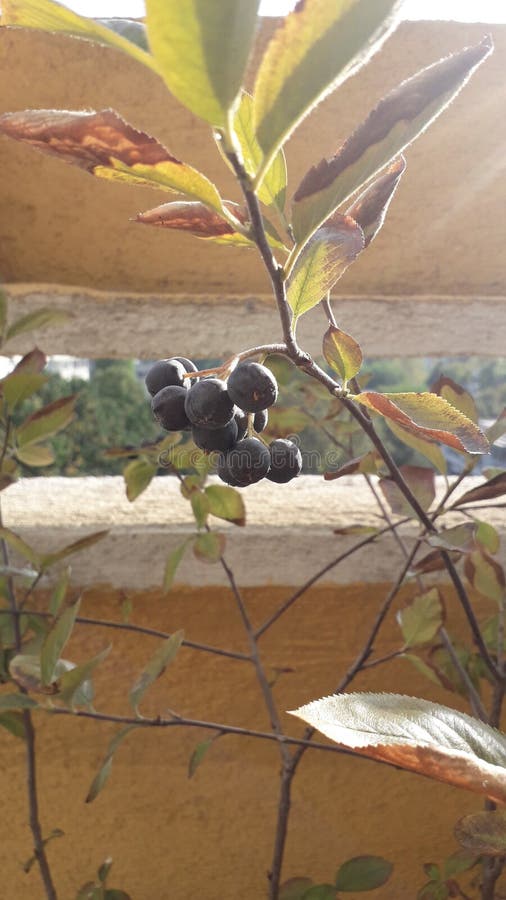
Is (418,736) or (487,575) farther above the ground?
(418,736)

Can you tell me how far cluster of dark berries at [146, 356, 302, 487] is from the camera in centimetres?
34

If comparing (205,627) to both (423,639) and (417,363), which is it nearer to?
(423,639)

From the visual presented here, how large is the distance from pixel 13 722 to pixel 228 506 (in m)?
0.38

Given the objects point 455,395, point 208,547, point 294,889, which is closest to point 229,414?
point 455,395

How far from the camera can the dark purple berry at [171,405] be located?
40 cm

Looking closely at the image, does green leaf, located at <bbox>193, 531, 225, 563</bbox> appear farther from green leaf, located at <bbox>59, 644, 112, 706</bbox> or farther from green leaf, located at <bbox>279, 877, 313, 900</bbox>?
green leaf, located at <bbox>279, 877, 313, 900</bbox>

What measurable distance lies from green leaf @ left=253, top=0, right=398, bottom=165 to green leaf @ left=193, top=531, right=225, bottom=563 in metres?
0.64

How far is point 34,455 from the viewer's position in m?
0.90

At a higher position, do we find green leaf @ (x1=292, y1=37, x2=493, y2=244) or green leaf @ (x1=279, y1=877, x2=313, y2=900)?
green leaf @ (x1=292, y1=37, x2=493, y2=244)

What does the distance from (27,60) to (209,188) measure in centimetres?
62

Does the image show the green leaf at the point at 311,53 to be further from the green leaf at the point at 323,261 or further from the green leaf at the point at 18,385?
the green leaf at the point at 18,385

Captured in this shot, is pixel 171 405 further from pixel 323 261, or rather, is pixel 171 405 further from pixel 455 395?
pixel 455 395

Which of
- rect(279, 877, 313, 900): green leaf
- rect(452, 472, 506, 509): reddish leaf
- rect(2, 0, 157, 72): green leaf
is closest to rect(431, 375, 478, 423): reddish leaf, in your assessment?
rect(452, 472, 506, 509): reddish leaf

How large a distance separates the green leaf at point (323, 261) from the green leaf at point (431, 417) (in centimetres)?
6
